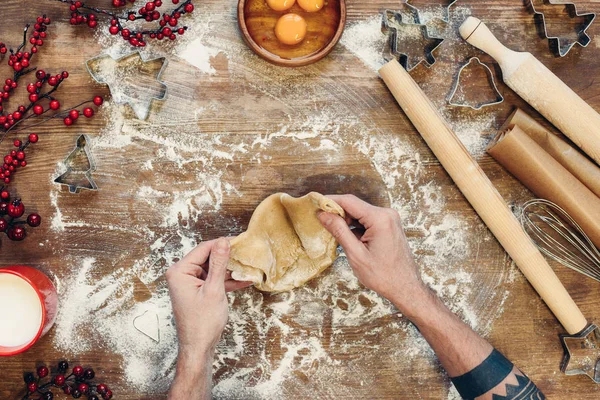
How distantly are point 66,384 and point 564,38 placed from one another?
172 centimetres

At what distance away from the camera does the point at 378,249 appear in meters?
1.28

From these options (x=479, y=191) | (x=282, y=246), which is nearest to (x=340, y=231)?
(x=282, y=246)

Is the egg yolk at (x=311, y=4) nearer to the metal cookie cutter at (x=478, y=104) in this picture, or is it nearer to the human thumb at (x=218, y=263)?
the metal cookie cutter at (x=478, y=104)

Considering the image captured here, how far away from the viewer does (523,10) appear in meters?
1.44

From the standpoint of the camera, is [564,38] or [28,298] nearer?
[28,298]

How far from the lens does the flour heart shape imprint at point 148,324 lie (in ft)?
4.66

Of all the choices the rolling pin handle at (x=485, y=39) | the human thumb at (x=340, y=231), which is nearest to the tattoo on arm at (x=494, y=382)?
the human thumb at (x=340, y=231)

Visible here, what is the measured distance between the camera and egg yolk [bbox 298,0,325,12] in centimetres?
135

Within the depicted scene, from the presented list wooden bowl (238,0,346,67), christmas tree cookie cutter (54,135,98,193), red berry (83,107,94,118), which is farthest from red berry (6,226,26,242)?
wooden bowl (238,0,346,67)

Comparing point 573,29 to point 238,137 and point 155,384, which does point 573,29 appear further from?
point 155,384

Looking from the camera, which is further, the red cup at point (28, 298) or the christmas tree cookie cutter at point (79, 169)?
the christmas tree cookie cutter at point (79, 169)

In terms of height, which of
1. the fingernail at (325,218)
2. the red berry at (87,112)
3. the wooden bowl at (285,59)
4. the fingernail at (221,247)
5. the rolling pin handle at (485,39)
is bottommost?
the fingernail at (221,247)

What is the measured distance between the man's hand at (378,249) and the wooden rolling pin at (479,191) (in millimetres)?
238

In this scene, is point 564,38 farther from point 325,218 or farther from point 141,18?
point 141,18
